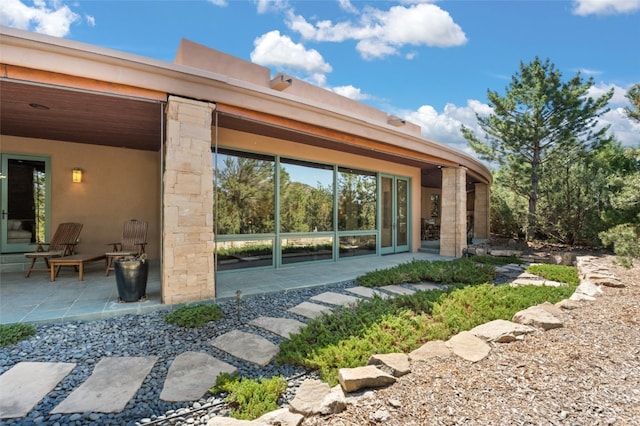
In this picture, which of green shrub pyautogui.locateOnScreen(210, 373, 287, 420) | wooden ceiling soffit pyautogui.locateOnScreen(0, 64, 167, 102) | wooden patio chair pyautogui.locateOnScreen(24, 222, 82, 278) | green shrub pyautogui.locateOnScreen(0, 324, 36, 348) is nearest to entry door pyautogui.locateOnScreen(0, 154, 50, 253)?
wooden patio chair pyautogui.locateOnScreen(24, 222, 82, 278)

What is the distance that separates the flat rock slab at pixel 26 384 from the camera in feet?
6.74

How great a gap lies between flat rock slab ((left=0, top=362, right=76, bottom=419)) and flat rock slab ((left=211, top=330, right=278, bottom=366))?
1194mm

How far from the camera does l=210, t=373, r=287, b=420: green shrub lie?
1974 millimetres

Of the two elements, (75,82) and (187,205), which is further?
(187,205)

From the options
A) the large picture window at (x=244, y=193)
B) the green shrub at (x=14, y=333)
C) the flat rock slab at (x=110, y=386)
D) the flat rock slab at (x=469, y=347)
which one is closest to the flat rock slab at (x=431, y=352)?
the flat rock slab at (x=469, y=347)

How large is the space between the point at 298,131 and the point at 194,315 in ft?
10.9

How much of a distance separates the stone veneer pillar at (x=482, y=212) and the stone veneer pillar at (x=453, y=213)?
3.90 metres

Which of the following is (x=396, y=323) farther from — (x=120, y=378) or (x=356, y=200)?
(x=356, y=200)

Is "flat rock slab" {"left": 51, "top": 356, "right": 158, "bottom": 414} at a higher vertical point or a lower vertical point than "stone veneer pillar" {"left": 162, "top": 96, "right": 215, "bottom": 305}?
lower

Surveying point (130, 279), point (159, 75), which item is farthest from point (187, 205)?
point (159, 75)

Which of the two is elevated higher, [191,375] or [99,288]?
[99,288]

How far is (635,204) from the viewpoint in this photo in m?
5.25

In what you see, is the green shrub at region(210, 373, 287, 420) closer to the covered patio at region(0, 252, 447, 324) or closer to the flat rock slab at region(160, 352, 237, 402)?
the flat rock slab at region(160, 352, 237, 402)

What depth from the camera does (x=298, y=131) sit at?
5.48 metres
